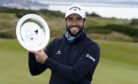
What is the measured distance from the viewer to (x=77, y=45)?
3.79 meters

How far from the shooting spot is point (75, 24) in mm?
3709

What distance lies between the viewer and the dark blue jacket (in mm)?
3660

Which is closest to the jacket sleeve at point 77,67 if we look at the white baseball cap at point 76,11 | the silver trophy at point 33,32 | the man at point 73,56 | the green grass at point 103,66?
the man at point 73,56

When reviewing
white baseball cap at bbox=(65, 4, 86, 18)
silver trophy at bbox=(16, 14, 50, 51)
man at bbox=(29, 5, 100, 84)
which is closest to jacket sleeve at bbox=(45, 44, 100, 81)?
man at bbox=(29, 5, 100, 84)

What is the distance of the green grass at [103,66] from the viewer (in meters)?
9.66

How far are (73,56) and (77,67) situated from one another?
0.44 feet

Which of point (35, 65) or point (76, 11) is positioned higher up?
point (76, 11)

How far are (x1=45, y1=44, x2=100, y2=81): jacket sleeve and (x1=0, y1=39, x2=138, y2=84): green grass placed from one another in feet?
17.9

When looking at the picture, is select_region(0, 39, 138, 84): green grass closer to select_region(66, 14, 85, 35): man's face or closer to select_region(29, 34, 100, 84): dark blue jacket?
select_region(29, 34, 100, 84): dark blue jacket

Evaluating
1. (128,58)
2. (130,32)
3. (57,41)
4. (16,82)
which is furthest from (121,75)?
(130,32)

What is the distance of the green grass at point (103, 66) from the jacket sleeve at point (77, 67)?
5470mm

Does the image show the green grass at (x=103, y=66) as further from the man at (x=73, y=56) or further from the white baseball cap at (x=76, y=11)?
the white baseball cap at (x=76, y=11)

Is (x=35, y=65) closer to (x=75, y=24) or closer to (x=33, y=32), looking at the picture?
(x=33, y=32)

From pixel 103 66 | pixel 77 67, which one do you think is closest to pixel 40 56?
pixel 77 67
